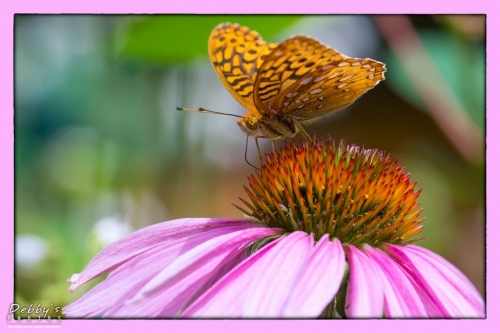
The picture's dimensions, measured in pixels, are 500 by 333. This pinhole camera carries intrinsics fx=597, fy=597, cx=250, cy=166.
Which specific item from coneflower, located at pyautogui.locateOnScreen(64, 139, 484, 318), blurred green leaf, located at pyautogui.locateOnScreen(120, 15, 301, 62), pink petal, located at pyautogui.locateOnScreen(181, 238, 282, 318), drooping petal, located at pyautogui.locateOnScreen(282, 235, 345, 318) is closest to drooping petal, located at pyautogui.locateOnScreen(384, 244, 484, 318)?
coneflower, located at pyautogui.locateOnScreen(64, 139, 484, 318)

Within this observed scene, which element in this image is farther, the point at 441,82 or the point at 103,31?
the point at 441,82

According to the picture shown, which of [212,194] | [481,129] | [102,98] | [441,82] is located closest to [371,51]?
[441,82]

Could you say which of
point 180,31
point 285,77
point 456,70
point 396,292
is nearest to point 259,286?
point 396,292

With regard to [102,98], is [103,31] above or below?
above

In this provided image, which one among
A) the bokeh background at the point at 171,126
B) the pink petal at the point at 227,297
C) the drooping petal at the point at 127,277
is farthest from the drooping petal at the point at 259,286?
the bokeh background at the point at 171,126

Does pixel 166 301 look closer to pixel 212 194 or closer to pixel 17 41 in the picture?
pixel 17 41

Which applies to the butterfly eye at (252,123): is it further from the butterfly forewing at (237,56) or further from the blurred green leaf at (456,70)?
the blurred green leaf at (456,70)

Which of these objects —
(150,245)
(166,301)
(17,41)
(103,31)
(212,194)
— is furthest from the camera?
(212,194)

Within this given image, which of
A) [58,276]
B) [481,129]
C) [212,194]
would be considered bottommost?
[58,276]
